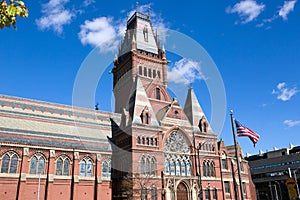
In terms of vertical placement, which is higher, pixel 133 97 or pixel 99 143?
pixel 133 97

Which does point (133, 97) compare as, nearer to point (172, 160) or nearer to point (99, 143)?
point (99, 143)

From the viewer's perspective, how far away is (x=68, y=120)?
2066 inches

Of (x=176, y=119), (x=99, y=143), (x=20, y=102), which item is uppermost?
(x=20, y=102)

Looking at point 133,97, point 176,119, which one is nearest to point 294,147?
point 176,119

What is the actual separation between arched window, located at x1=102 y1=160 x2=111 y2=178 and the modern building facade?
2718 inches

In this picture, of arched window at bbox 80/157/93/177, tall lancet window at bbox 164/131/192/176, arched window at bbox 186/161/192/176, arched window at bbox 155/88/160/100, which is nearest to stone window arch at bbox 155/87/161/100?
arched window at bbox 155/88/160/100

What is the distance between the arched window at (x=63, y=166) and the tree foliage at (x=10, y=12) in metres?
39.0

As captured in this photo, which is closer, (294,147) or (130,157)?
(130,157)

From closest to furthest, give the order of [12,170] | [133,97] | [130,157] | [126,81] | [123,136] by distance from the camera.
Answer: [12,170]
[130,157]
[123,136]
[133,97]
[126,81]

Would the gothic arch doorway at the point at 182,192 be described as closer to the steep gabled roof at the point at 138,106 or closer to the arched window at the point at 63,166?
the steep gabled roof at the point at 138,106

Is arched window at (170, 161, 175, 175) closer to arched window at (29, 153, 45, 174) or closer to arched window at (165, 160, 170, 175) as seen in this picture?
arched window at (165, 160, 170, 175)

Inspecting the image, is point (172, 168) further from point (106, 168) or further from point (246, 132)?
point (246, 132)

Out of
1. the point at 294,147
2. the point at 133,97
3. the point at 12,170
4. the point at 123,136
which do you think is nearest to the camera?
the point at 12,170

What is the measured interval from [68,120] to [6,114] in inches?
432
